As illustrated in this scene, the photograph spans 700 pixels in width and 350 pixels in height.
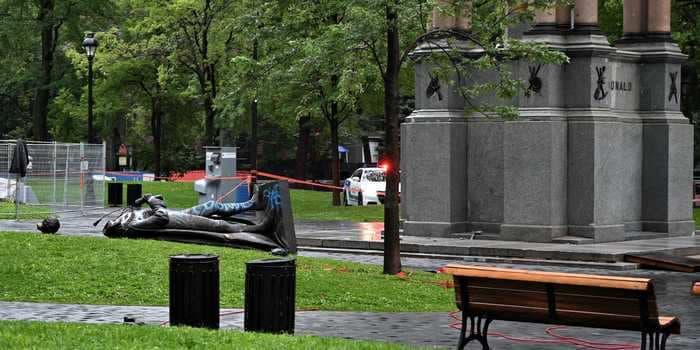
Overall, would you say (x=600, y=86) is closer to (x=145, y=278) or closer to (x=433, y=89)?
(x=433, y=89)

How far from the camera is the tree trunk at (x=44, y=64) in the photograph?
2457 inches

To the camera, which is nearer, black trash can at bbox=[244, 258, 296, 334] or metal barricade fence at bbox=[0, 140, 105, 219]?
black trash can at bbox=[244, 258, 296, 334]

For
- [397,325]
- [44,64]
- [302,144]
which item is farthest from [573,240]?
[44,64]

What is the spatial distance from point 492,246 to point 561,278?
1484cm

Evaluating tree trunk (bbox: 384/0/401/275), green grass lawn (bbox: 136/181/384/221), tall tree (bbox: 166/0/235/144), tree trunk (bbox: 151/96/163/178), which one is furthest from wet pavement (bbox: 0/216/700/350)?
tree trunk (bbox: 151/96/163/178)

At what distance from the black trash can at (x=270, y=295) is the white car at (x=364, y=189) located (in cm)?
3499

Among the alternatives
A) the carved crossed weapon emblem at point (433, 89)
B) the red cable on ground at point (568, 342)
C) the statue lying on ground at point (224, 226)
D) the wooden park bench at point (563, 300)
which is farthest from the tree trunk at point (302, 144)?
Result: the wooden park bench at point (563, 300)

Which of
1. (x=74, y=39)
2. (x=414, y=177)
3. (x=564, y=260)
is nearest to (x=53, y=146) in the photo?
(x=414, y=177)

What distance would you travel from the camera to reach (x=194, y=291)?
13523mm

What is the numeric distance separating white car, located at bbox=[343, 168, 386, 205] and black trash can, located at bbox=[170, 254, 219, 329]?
114 feet

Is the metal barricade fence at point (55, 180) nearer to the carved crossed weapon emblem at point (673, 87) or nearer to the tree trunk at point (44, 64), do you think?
the carved crossed weapon emblem at point (673, 87)

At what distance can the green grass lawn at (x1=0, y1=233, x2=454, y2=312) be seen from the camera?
57.7ft

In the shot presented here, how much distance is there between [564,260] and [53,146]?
62.6 ft

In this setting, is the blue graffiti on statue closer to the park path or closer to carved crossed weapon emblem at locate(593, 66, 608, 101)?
the park path
